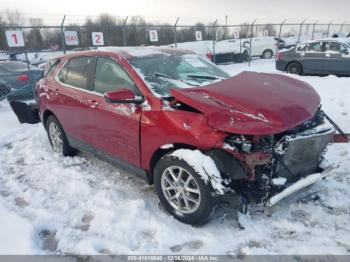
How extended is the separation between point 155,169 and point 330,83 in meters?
7.90

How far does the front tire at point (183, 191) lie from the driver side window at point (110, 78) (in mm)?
963

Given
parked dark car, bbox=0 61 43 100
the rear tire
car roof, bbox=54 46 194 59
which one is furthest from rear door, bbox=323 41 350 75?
parked dark car, bbox=0 61 43 100

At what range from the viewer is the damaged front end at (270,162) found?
311 cm

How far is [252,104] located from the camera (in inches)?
127

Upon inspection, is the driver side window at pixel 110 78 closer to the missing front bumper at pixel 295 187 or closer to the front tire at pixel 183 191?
the front tire at pixel 183 191

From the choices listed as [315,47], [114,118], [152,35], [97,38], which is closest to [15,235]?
[114,118]

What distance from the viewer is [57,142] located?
18.5ft

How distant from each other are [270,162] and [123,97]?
1.63 meters

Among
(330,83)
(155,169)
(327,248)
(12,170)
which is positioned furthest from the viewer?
(330,83)

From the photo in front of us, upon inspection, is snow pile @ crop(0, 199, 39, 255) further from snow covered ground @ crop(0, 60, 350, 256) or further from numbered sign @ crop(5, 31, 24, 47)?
numbered sign @ crop(5, 31, 24, 47)

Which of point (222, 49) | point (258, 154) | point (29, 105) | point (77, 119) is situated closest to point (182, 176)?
point (258, 154)

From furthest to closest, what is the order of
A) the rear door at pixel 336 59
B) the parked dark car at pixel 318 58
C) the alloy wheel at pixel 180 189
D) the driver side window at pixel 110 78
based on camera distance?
the parked dark car at pixel 318 58, the rear door at pixel 336 59, the driver side window at pixel 110 78, the alloy wheel at pixel 180 189

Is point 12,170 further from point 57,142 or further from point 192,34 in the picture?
point 192,34

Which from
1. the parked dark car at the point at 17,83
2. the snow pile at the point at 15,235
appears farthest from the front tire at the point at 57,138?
the parked dark car at the point at 17,83
